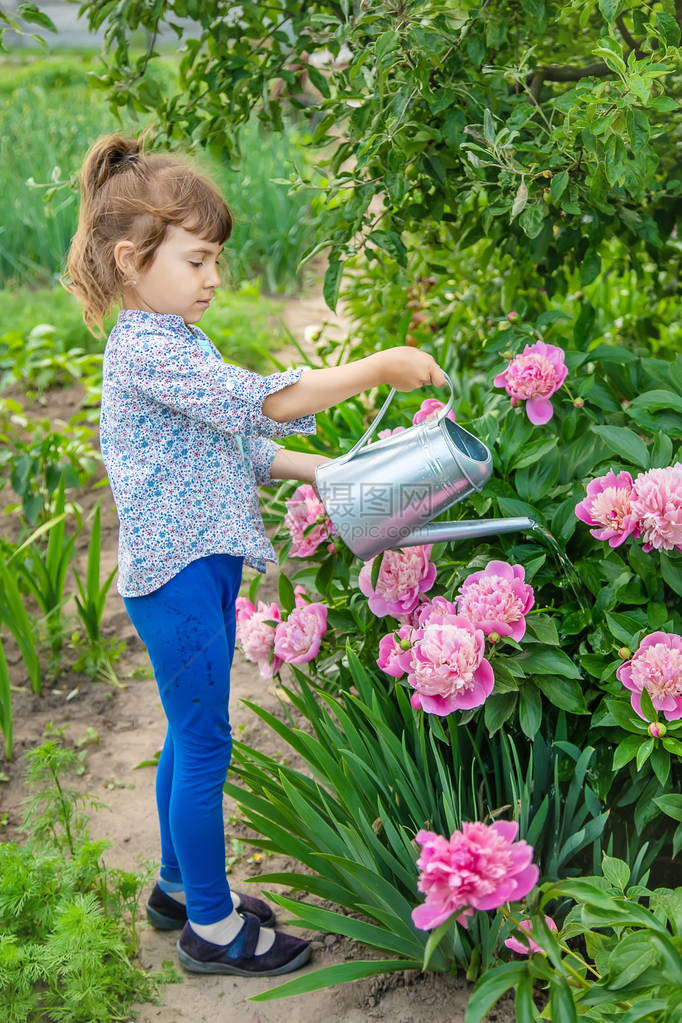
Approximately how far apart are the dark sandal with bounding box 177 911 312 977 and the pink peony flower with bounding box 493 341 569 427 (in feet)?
3.17

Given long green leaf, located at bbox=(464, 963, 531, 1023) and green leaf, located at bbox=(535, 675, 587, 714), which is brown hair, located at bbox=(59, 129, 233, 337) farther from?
long green leaf, located at bbox=(464, 963, 531, 1023)

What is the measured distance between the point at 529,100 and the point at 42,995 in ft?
5.72

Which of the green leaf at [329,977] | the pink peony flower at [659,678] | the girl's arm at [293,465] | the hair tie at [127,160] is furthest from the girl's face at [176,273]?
the green leaf at [329,977]

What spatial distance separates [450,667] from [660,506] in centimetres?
38

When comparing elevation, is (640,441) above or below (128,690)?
above

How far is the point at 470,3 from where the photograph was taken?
5.17 ft

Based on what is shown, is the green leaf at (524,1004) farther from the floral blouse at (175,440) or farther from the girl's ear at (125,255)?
the girl's ear at (125,255)

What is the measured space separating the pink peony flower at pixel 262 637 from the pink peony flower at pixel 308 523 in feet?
0.46

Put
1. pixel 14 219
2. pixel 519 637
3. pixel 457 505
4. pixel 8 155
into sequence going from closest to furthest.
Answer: pixel 519 637, pixel 457 505, pixel 14 219, pixel 8 155

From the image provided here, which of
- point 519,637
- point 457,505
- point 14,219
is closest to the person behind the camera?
point 519,637

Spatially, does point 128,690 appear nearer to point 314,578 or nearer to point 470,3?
point 314,578

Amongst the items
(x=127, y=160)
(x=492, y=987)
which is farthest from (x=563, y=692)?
(x=127, y=160)

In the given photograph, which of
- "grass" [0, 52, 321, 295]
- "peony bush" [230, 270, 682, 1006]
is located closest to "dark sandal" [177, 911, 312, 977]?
"peony bush" [230, 270, 682, 1006]

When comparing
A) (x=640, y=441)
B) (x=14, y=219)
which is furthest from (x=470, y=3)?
(x=14, y=219)
